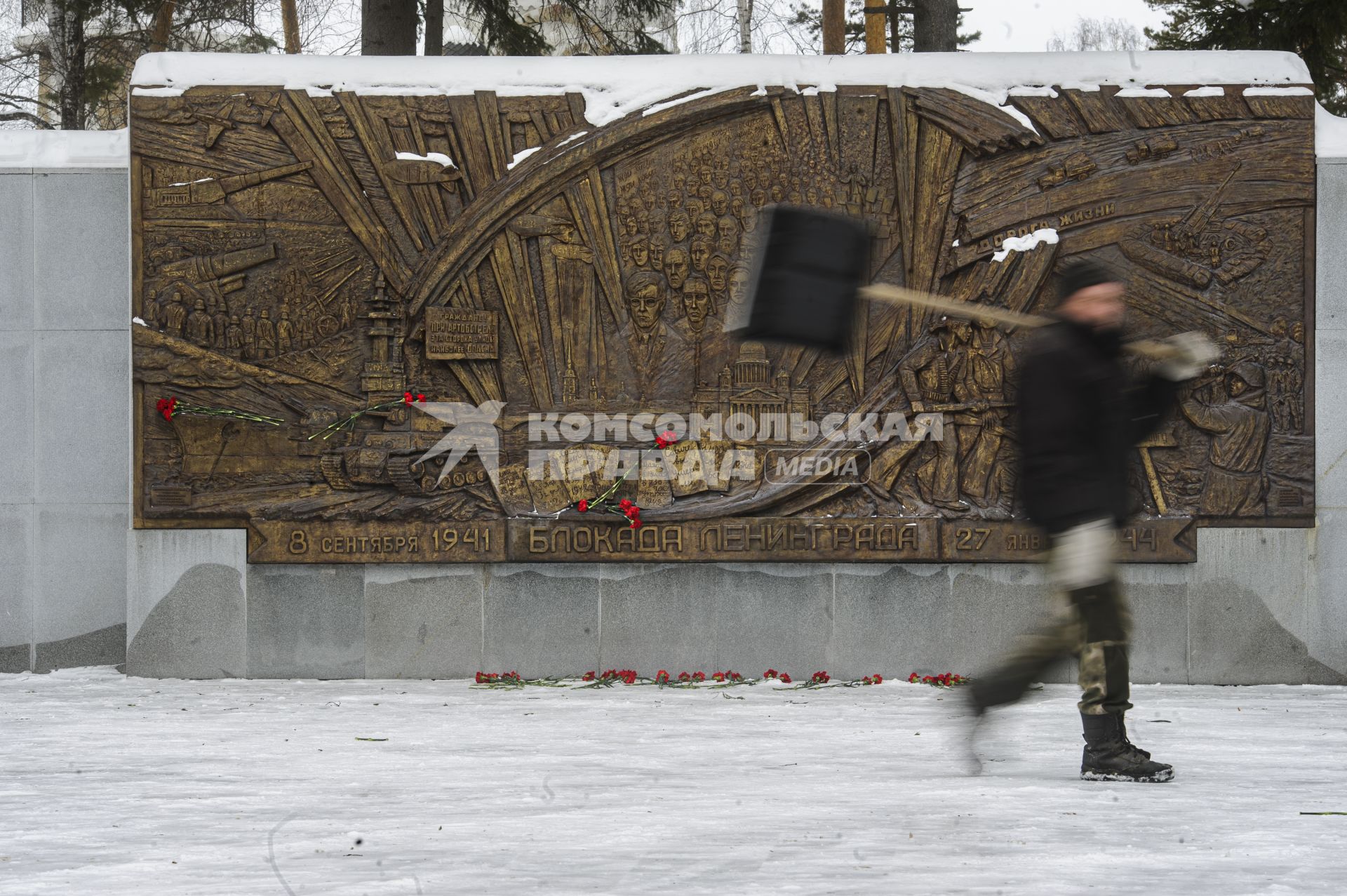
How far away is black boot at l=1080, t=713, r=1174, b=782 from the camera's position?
4828 millimetres

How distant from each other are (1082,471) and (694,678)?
388 centimetres

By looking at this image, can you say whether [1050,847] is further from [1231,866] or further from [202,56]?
[202,56]

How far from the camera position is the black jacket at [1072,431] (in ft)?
14.7

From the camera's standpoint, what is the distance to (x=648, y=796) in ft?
15.6

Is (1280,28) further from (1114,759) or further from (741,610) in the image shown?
(1114,759)

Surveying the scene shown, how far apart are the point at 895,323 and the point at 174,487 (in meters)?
4.23

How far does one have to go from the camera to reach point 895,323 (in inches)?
317

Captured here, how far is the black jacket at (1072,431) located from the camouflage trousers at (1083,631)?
0.09 metres

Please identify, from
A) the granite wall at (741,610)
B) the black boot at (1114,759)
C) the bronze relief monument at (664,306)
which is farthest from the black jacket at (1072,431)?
the granite wall at (741,610)

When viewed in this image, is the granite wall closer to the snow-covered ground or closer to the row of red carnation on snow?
the row of red carnation on snow

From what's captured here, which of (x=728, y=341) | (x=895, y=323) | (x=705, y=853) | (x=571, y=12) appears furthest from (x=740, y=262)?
(x=571, y=12)

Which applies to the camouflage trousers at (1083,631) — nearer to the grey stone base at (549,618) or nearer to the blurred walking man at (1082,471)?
the blurred walking man at (1082,471)

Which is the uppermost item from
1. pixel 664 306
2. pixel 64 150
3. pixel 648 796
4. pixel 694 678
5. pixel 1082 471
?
pixel 64 150

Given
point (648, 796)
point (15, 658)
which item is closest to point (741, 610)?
point (648, 796)
